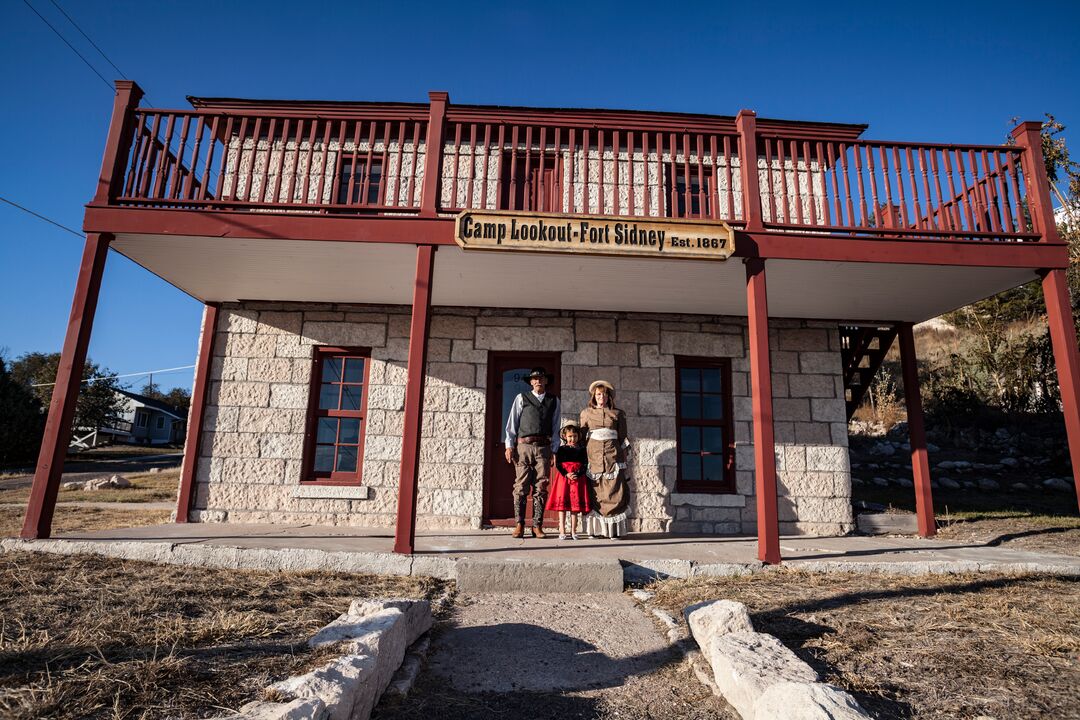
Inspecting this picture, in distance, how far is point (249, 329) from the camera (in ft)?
22.1

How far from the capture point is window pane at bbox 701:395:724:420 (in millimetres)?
6820

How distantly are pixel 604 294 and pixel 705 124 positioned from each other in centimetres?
331

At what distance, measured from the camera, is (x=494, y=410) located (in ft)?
21.8

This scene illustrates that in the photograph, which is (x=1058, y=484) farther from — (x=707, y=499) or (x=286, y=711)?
(x=286, y=711)

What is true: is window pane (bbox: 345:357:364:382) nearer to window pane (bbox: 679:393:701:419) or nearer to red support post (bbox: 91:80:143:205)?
red support post (bbox: 91:80:143:205)

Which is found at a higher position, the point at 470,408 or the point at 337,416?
the point at 470,408

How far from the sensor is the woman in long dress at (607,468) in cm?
565

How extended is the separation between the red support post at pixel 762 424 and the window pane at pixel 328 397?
4.76m

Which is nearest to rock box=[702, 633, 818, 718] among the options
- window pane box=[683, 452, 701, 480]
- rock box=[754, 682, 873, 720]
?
rock box=[754, 682, 873, 720]

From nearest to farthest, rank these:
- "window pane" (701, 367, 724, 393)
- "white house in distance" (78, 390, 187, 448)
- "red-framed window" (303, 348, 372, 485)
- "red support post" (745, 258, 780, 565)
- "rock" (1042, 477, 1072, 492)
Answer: "red support post" (745, 258, 780, 565), "red-framed window" (303, 348, 372, 485), "window pane" (701, 367, 724, 393), "rock" (1042, 477, 1072, 492), "white house in distance" (78, 390, 187, 448)

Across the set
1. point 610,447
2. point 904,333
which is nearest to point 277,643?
point 610,447

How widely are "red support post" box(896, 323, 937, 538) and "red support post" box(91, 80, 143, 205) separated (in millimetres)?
8500

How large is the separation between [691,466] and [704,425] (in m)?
0.52

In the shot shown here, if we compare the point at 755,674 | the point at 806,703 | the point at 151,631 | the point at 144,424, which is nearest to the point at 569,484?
the point at 755,674
